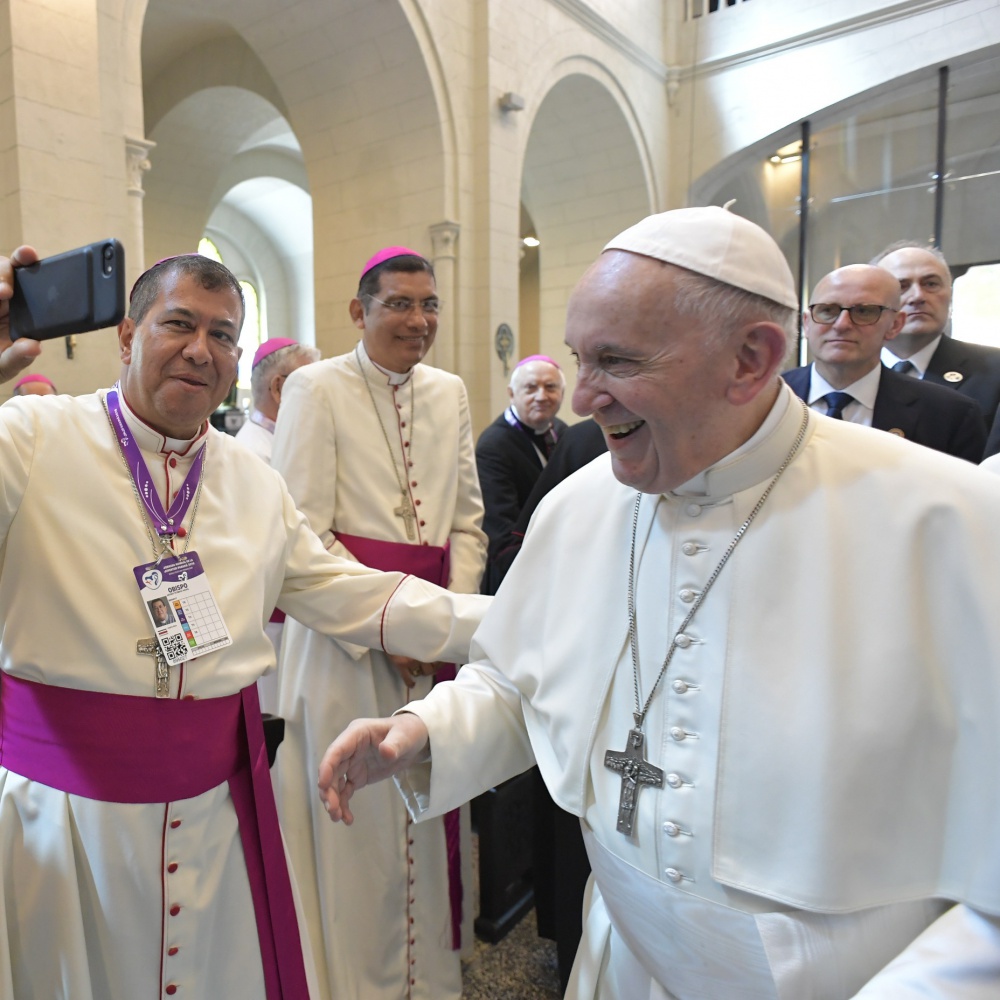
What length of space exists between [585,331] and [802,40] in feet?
Result: 38.6

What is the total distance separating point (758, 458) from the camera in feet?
4.29

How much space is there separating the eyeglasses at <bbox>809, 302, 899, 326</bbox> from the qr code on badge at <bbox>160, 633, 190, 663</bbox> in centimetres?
229

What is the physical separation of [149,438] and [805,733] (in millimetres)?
1509

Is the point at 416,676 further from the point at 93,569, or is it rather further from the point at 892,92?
the point at 892,92

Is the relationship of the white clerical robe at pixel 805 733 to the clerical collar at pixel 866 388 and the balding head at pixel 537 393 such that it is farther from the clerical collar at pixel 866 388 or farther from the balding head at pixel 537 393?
the balding head at pixel 537 393

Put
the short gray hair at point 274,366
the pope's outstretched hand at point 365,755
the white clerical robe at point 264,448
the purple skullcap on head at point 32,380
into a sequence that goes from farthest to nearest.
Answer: the purple skullcap on head at point 32,380
the short gray hair at point 274,366
the white clerical robe at point 264,448
the pope's outstretched hand at point 365,755

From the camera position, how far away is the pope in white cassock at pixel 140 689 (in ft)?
5.22

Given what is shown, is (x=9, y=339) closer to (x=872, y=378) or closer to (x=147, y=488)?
(x=147, y=488)

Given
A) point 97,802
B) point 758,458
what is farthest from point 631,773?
point 97,802

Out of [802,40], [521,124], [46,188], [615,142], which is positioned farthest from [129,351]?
[802,40]

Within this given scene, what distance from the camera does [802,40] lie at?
1058 centimetres

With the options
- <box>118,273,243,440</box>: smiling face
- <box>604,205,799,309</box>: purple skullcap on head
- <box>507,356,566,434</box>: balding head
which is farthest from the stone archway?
<box>604,205,799,309</box>: purple skullcap on head

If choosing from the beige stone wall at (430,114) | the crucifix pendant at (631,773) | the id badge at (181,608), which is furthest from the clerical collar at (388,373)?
the beige stone wall at (430,114)

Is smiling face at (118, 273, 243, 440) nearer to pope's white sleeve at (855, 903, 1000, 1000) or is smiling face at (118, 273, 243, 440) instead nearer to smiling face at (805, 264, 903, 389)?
pope's white sleeve at (855, 903, 1000, 1000)
